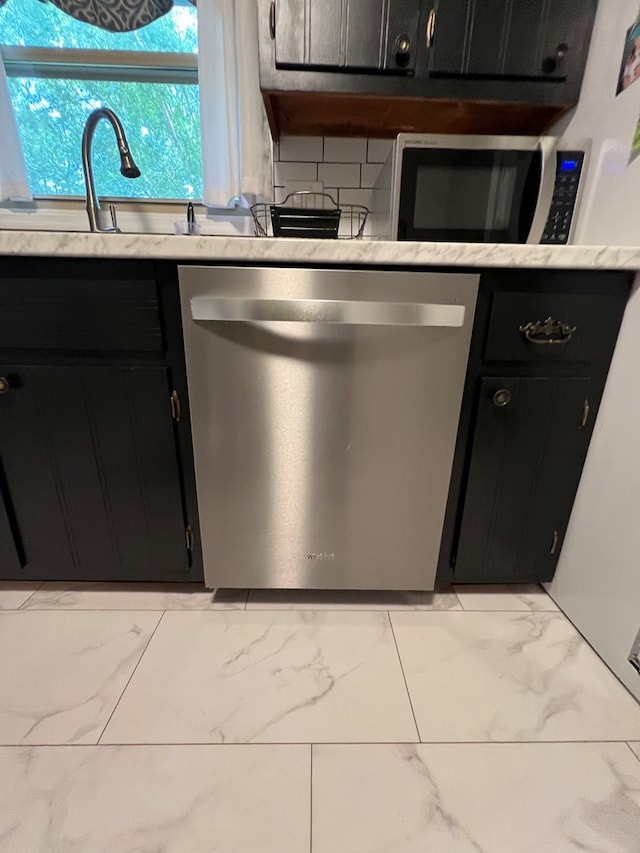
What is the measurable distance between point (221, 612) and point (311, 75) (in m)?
1.46

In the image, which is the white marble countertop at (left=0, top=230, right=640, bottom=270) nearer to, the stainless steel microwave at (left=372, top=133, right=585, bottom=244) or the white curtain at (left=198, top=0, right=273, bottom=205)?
the stainless steel microwave at (left=372, top=133, right=585, bottom=244)

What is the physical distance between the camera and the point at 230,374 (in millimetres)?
835

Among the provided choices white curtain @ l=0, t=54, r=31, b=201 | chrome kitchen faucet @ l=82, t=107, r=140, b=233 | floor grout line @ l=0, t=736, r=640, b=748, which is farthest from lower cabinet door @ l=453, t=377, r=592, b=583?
Result: white curtain @ l=0, t=54, r=31, b=201

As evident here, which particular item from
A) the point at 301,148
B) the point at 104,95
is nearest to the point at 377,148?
the point at 301,148

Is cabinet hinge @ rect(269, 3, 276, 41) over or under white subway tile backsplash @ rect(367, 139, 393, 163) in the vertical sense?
over

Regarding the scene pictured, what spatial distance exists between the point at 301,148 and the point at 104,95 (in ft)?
2.41

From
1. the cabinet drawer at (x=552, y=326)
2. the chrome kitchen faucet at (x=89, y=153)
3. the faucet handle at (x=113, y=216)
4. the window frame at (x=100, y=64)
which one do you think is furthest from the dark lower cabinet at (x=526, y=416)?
the window frame at (x=100, y=64)

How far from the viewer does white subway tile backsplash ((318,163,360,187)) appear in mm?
1311

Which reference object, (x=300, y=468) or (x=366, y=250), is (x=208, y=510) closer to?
(x=300, y=468)

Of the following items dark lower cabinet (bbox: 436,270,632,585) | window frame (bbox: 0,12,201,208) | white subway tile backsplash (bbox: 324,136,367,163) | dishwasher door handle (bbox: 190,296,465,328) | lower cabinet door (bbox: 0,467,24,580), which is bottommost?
lower cabinet door (bbox: 0,467,24,580)

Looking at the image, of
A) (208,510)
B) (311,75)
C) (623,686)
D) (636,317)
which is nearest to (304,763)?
(208,510)

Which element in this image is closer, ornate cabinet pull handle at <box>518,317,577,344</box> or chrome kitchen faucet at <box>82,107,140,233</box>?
ornate cabinet pull handle at <box>518,317,577,344</box>

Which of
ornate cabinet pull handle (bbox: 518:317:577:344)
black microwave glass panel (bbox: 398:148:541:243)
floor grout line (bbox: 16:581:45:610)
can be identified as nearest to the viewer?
ornate cabinet pull handle (bbox: 518:317:577:344)

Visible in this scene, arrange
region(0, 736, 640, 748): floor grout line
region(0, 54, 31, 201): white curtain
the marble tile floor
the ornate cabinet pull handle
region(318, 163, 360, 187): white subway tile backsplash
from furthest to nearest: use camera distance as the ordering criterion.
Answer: region(318, 163, 360, 187): white subway tile backsplash, region(0, 54, 31, 201): white curtain, the ornate cabinet pull handle, region(0, 736, 640, 748): floor grout line, the marble tile floor
